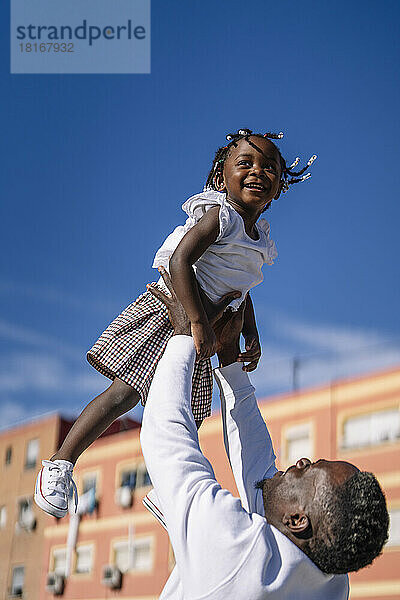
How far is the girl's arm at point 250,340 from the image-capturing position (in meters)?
2.11

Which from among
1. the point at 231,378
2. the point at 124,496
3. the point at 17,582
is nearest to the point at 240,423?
the point at 231,378

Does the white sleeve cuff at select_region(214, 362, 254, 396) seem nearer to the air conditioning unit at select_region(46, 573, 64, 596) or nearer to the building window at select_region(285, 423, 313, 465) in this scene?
the building window at select_region(285, 423, 313, 465)

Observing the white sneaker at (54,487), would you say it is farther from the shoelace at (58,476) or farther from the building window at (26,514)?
the building window at (26,514)

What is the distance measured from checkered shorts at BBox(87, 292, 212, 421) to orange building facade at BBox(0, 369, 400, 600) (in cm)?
1226

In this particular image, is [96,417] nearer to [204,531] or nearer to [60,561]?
[204,531]

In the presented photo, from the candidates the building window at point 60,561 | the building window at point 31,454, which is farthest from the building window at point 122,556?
the building window at point 31,454

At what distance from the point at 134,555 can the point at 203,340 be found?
1681cm

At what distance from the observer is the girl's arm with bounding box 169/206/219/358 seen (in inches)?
71.3

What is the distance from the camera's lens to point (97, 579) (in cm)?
1855

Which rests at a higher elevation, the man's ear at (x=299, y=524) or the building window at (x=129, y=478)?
the building window at (x=129, y=478)

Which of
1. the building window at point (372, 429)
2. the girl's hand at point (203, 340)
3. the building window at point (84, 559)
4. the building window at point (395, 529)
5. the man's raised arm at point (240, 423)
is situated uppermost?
the building window at point (372, 429)

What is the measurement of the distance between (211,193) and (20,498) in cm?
2048

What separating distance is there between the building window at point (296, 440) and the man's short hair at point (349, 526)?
1400 cm

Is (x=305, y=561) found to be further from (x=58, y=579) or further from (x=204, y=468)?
(x=58, y=579)
